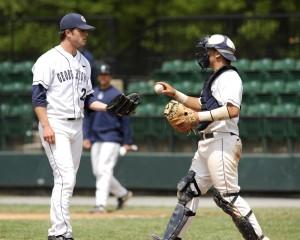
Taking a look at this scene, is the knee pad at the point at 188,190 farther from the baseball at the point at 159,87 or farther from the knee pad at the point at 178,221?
the baseball at the point at 159,87

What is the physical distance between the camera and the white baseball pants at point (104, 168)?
1359 cm

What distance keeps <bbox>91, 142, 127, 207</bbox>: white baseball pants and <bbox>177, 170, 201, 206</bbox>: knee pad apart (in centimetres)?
505

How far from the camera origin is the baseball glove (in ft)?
27.2

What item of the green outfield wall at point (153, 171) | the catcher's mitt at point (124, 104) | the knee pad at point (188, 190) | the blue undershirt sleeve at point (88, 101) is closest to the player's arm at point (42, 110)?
the blue undershirt sleeve at point (88, 101)

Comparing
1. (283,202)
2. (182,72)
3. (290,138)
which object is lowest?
(283,202)

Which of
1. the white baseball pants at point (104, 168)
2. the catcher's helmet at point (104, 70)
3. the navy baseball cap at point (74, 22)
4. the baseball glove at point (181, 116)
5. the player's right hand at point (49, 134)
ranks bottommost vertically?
the white baseball pants at point (104, 168)

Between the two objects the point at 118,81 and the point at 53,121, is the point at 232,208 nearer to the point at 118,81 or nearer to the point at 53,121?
the point at 53,121

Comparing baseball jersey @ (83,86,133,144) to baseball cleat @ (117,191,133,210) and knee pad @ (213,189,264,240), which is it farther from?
knee pad @ (213,189,264,240)

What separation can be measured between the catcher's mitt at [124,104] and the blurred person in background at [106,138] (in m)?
4.45

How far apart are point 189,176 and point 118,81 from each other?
9.84 m

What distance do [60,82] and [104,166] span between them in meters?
4.88

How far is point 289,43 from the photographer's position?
17.6 metres

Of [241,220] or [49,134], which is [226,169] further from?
[49,134]

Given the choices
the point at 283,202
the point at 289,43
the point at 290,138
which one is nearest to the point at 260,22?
the point at 289,43
